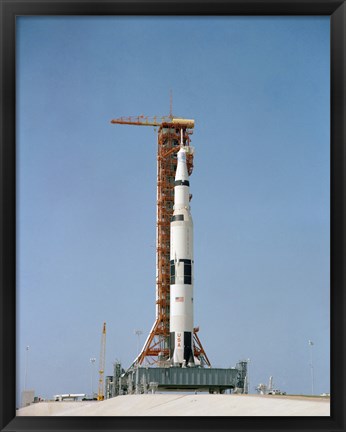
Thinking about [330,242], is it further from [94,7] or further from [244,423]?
[94,7]

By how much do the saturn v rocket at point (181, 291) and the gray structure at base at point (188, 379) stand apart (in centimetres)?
80

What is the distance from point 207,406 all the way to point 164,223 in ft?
86.5

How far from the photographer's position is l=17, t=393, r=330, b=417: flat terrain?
25.0 m

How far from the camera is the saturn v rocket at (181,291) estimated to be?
171 feet

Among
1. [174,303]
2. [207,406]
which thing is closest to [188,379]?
[174,303]

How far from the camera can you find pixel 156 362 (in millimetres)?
54906

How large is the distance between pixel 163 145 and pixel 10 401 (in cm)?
5087

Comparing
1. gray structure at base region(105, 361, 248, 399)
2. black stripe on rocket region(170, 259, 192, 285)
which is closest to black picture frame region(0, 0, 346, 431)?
gray structure at base region(105, 361, 248, 399)

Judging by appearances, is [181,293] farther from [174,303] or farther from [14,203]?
[14,203]

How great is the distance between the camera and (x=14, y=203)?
33.3 feet

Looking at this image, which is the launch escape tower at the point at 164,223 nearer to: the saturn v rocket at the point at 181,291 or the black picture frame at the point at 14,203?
the saturn v rocket at the point at 181,291

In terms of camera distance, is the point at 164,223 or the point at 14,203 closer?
the point at 14,203

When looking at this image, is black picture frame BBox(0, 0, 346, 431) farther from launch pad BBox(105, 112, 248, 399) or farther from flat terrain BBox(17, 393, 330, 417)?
launch pad BBox(105, 112, 248, 399)

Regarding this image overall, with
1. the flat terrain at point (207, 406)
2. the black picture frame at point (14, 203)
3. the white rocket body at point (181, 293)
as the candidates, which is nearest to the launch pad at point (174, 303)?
the white rocket body at point (181, 293)
